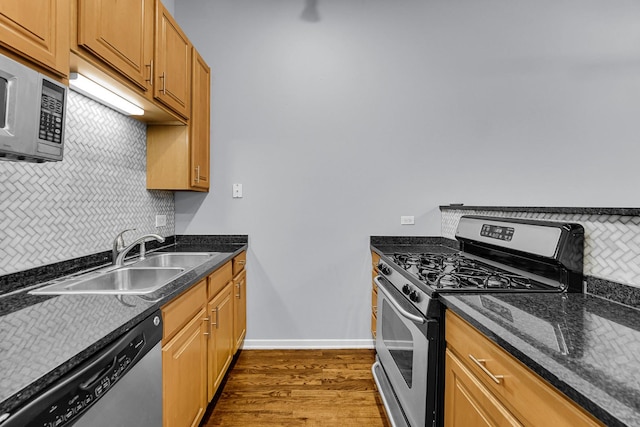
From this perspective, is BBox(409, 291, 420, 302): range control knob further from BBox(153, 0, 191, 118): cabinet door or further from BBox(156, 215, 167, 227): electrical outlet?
BBox(156, 215, 167, 227): electrical outlet

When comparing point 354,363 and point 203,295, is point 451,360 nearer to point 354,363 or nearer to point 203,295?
point 203,295

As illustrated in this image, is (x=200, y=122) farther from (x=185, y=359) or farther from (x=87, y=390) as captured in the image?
(x=87, y=390)

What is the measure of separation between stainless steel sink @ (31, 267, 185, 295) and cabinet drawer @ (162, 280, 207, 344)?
95 millimetres

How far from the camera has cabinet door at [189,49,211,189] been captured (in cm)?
235

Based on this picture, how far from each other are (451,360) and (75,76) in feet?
6.25

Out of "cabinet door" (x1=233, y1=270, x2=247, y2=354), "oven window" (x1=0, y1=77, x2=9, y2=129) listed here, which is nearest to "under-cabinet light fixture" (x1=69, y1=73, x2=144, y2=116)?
"oven window" (x1=0, y1=77, x2=9, y2=129)

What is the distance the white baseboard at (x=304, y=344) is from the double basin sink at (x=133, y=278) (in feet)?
3.32

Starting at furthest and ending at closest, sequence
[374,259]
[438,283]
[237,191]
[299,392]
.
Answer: [237,191] < [374,259] < [299,392] < [438,283]

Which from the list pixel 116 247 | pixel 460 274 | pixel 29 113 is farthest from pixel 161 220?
pixel 460 274

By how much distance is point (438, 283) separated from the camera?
1.35 metres

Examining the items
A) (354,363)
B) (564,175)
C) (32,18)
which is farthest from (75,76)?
(564,175)

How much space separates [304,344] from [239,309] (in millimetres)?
688

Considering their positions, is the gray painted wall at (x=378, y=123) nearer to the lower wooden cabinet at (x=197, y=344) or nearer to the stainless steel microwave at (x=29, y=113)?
the lower wooden cabinet at (x=197, y=344)

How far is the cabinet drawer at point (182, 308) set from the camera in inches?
49.2
